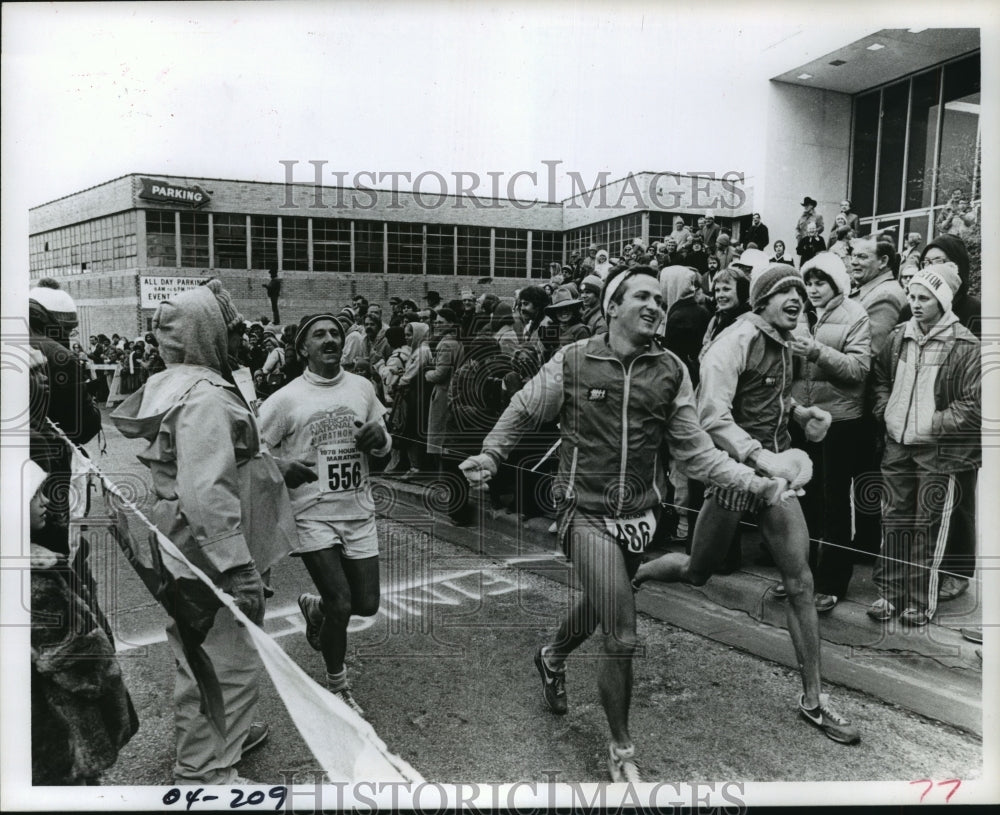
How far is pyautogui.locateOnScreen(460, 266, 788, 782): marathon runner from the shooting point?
3.53 m

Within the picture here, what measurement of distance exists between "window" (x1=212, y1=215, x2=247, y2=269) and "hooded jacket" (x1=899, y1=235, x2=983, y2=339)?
11.1 ft

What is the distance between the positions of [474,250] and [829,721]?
2.79 m

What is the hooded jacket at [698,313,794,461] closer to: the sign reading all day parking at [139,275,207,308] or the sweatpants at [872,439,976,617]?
the sweatpants at [872,439,976,617]

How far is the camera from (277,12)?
381 cm

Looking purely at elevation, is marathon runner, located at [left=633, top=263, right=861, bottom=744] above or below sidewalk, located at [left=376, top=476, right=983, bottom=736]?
above

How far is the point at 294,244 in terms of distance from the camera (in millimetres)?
4086

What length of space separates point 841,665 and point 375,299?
9.80 feet

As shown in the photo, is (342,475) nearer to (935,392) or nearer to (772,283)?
(772,283)

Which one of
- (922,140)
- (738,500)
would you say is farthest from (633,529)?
(922,140)

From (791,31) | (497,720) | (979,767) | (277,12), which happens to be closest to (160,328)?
(277,12)

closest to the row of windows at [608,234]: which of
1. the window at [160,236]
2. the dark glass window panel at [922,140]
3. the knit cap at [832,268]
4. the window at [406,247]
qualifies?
the window at [406,247]

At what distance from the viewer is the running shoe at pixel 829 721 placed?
12.1 feet

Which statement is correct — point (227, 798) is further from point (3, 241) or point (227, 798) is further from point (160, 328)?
point (3, 241)

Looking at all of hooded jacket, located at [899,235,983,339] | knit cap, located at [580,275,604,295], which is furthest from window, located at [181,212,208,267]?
hooded jacket, located at [899,235,983,339]
